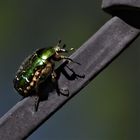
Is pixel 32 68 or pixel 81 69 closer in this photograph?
pixel 81 69

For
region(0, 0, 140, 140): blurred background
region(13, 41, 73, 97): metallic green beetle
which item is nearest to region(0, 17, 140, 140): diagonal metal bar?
region(13, 41, 73, 97): metallic green beetle

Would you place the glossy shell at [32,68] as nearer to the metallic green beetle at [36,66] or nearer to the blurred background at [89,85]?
the metallic green beetle at [36,66]

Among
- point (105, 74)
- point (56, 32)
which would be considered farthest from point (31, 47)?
point (105, 74)

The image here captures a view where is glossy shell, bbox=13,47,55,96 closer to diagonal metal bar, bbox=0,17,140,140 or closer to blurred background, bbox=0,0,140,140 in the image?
diagonal metal bar, bbox=0,17,140,140

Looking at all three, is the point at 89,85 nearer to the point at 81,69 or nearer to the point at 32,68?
the point at 32,68

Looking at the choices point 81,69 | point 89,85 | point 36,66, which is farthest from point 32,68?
point 89,85
